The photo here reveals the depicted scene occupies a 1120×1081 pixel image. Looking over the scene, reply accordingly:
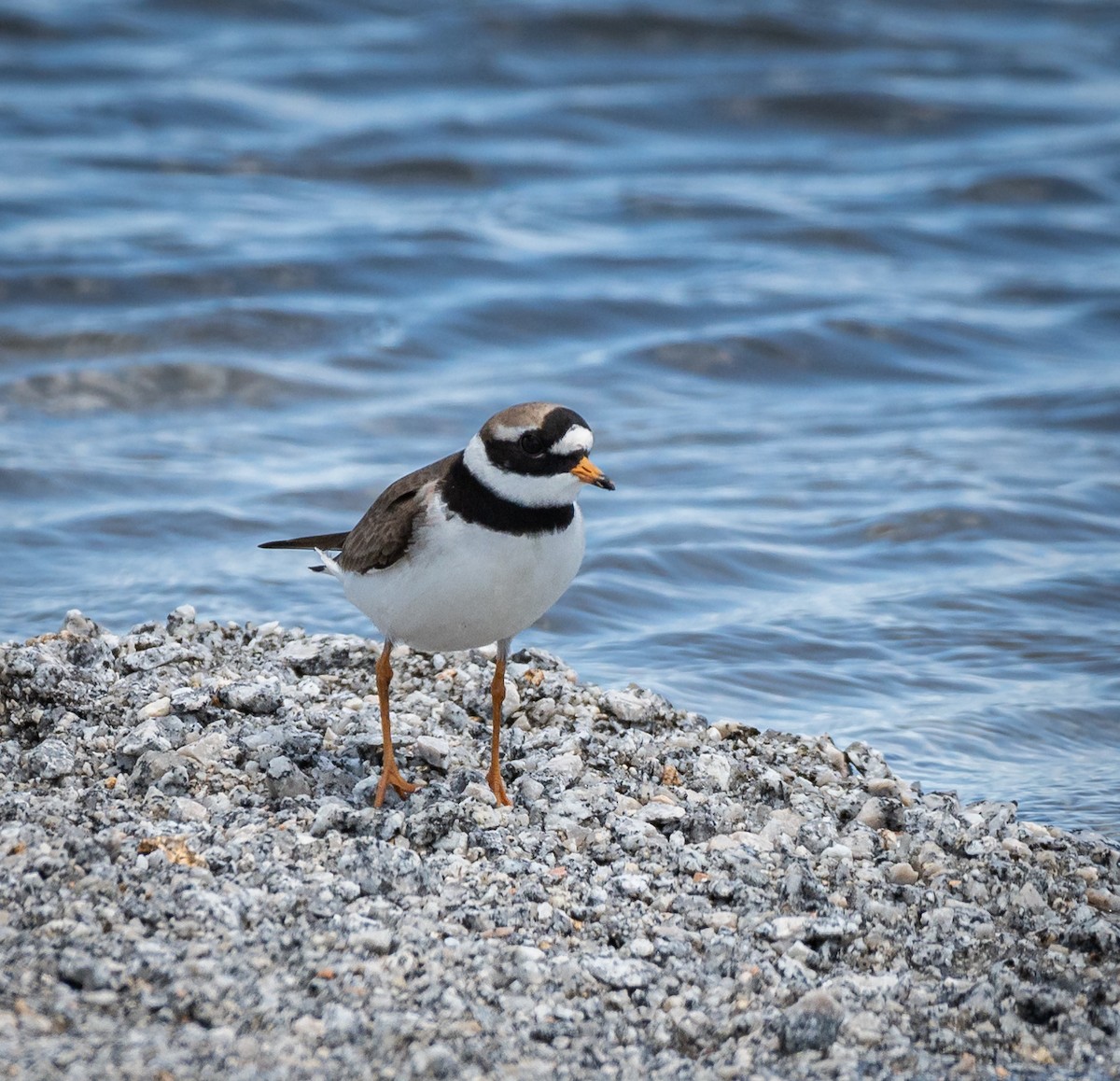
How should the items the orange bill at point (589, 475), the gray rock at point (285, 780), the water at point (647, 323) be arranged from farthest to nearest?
1. the water at point (647, 323)
2. the gray rock at point (285, 780)
3. the orange bill at point (589, 475)

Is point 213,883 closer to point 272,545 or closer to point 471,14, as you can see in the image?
point 272,545

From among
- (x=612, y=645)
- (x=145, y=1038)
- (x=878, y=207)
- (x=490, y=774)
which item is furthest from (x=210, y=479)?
(x=878, y=207)

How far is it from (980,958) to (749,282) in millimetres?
11065

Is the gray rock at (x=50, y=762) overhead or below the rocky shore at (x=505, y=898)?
overhead

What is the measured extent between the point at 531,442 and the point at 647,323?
9.05 metres

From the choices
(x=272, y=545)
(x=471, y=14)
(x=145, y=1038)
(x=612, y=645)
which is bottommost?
(x=612, y=645)

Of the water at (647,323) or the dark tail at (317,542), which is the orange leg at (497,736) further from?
the water at (647,323)

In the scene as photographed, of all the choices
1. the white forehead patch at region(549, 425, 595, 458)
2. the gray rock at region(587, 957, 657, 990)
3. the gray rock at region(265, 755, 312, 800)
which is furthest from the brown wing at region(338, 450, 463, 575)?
the gray rock at region(587, 957, 657, 990)

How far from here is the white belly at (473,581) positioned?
5.25 meters

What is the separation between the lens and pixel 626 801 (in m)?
5.37

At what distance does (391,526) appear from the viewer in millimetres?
5570

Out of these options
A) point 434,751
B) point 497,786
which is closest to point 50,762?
point 434,751

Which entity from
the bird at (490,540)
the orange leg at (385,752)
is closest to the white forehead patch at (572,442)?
the bird at (490,540)

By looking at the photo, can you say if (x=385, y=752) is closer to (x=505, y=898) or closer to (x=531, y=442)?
(x=505, y=898)
